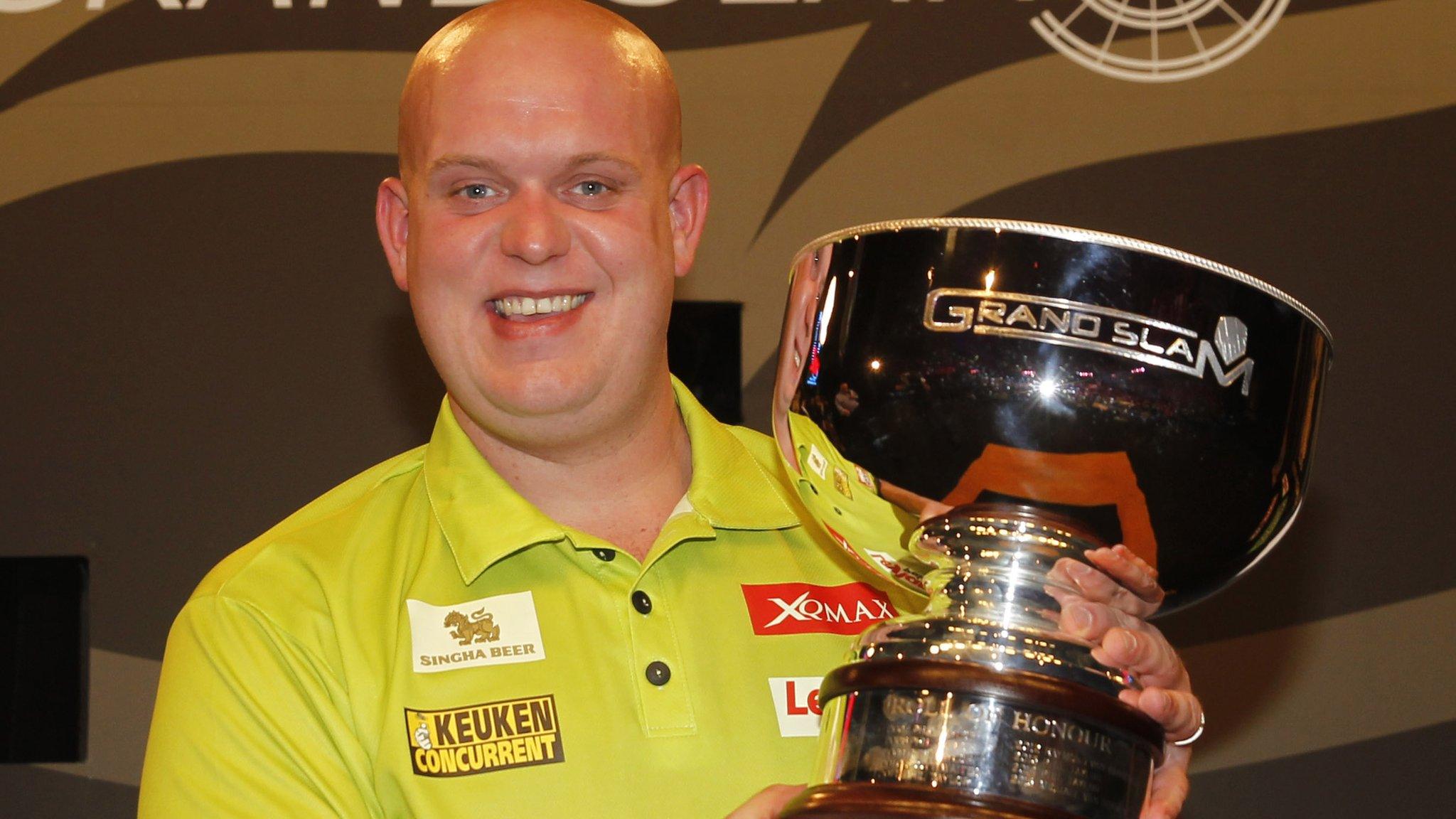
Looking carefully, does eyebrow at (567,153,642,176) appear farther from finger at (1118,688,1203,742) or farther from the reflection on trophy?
finger at (1118,688,1203,742)

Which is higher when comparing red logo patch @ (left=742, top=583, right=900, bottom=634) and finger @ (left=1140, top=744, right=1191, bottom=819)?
red logo patch @ (left=742, top=583, right=900, bottom=634)

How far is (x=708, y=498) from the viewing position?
63.0 inches

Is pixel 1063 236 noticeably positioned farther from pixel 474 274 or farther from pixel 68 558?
pixel 68 558

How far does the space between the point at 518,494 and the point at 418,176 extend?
340 millimetres

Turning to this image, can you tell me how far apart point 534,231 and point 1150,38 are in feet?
5.11

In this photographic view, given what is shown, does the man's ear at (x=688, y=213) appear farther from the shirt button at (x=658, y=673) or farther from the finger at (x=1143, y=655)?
the finger at (x=1143, y=655)

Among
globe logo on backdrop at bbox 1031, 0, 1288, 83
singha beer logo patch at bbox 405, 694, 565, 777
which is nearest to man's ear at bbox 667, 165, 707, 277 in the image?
singha beer logo patch at bbox 405, 694, 565, 777

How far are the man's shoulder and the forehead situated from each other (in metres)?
0.35

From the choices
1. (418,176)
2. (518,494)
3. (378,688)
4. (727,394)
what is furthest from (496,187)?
(727,394)

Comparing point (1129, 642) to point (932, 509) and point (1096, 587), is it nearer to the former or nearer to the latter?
point (1096, 587)

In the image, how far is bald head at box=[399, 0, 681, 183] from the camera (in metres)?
1.49

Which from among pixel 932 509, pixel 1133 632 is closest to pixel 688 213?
pixel 932 509

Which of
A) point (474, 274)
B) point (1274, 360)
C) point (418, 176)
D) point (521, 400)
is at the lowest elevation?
point (1274, 360)

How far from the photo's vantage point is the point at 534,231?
143 cm
